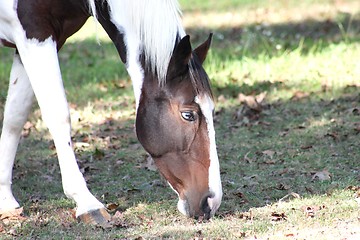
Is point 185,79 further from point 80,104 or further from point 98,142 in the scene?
point 80,104

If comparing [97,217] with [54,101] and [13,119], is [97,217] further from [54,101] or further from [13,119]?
[13,119]

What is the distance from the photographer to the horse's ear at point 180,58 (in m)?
4.30

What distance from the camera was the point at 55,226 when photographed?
469 centimetres

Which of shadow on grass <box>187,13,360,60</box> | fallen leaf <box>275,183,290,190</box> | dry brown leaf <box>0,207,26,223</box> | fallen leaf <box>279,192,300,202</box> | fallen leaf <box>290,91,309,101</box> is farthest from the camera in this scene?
shadow on grass <box>187,13,360,60</box>

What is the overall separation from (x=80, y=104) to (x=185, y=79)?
408cm

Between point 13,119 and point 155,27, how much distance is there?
125 centimetres

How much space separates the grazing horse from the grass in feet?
0.84

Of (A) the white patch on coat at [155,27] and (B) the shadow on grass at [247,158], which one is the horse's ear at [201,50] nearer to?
(A) the white patch on coat at [155,27]

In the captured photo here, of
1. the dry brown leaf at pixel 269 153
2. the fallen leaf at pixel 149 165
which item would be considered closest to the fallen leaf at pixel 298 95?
the dry brown leaf at pixel 269 153

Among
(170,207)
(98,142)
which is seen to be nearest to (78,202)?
(170,207)

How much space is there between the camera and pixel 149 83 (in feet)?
14.9

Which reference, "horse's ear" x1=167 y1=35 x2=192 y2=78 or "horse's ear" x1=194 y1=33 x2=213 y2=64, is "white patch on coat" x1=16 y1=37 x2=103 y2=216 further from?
"horse's ear" x1=194 y1=33 x2=213 y2=64

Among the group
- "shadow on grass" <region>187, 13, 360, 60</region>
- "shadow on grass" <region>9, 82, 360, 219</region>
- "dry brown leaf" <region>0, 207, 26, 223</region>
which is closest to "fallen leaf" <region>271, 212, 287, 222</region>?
"shadow on grass" <region>9, 82, 360, 219</region>

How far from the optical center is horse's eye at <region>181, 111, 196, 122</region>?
4.49 meters
